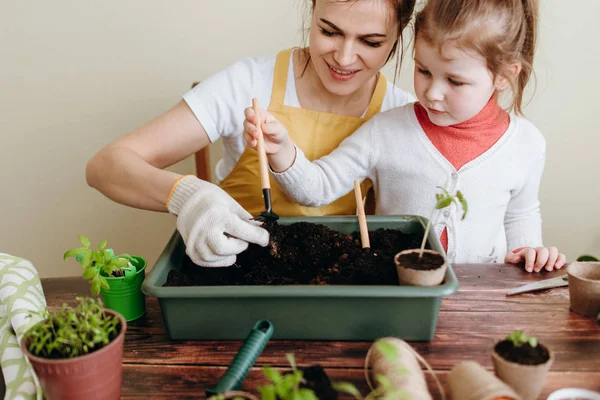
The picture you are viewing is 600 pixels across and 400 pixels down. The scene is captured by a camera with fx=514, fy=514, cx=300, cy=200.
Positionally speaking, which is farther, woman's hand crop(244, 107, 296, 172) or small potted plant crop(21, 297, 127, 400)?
woman's hand crop(244, 107, 296, 172)

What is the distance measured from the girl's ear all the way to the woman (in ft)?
0.97

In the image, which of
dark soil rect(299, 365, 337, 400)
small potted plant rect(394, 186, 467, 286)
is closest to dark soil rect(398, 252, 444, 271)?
small potted plant rect(394, 186, 467, 286)

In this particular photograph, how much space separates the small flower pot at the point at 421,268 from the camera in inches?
34.4

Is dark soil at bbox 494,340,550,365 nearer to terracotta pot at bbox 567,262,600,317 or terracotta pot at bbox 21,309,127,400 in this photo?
terracotta pot at bbox 567,262,600,317

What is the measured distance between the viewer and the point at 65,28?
76.3 inches

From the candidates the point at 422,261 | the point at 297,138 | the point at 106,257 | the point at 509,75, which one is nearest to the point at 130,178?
the point at 106,257

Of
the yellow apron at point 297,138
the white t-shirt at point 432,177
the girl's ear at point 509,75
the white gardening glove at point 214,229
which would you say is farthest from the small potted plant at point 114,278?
the girl's ear at point 509,75

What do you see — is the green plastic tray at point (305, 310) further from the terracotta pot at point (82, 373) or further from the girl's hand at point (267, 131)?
the girl's hand at point (267, 131)

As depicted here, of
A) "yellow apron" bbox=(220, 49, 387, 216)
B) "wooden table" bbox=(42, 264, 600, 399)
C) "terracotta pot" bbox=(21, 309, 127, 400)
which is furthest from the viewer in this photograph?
"yellow apron" bbox=(220, 49, 387, 216)

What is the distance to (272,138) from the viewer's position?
1275mm

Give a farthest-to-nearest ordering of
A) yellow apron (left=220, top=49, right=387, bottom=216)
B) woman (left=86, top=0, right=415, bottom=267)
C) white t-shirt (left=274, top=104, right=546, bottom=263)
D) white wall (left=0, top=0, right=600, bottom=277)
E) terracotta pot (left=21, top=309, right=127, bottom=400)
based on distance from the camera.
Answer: white wall (left=0, top=0, right=600, bottom=277) → yellow apron (left=220, top=49, right=387, bottom=216) → white t-shirt (left=274, top=104, right=546, bottom=263) → woman (left=86, top=0, right=415, bottom=267) → terracotta pot (left=21, top=309, right=127, bottom=400)

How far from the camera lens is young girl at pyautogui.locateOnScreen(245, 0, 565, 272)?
124cm

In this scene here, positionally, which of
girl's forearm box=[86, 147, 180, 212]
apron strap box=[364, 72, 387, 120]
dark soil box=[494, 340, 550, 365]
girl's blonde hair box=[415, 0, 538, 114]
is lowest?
dark soil box=[494, 340, 550, 365]

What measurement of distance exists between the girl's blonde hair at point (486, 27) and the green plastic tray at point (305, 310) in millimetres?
615
